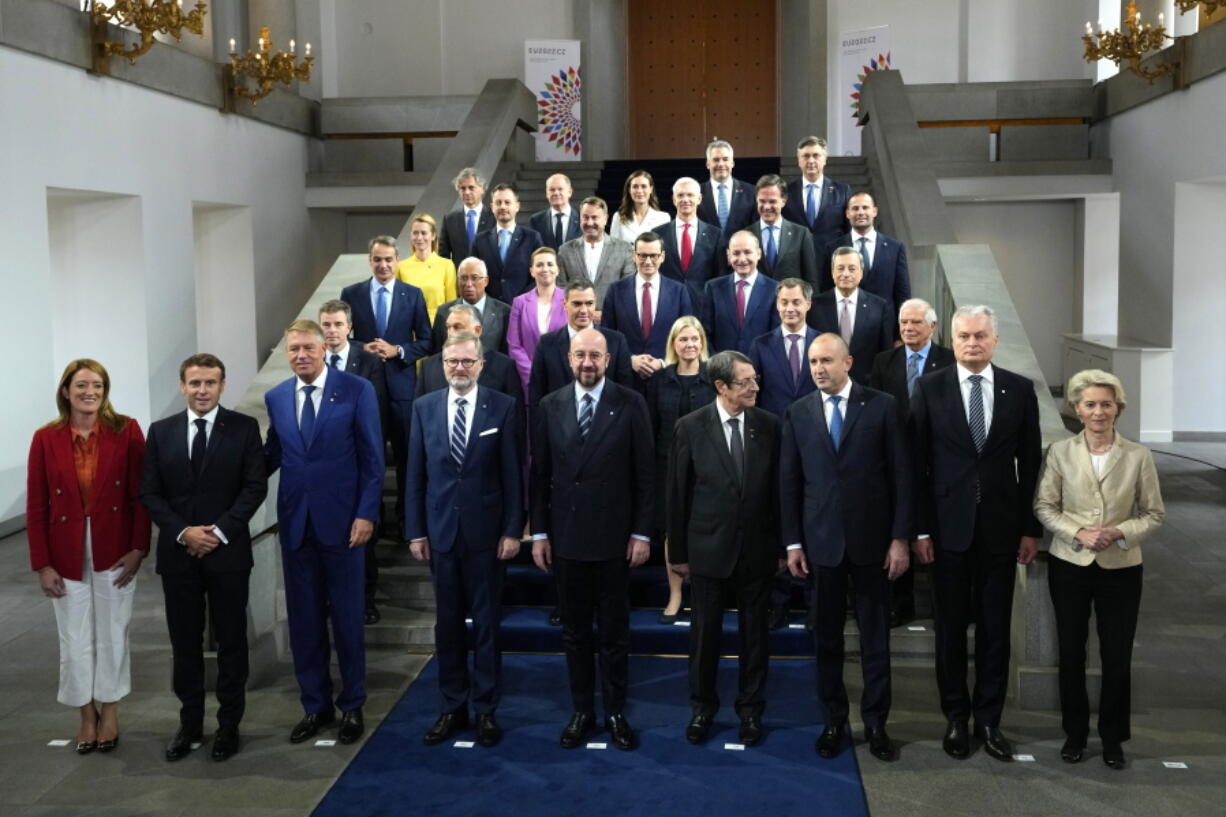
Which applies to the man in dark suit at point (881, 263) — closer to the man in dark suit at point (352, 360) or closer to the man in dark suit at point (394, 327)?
the man in dark suit at point (394, 327)

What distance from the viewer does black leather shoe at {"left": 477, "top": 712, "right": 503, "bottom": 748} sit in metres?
5.42

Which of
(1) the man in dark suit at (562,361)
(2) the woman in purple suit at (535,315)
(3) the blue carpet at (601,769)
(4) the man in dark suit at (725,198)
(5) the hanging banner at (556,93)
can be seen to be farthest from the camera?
(5) the hanging banner at (556,93)

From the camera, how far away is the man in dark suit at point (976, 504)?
16.8ft

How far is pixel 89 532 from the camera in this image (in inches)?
208

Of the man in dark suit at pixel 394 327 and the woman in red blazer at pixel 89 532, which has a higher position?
the man in dark suit at pixel 394 327

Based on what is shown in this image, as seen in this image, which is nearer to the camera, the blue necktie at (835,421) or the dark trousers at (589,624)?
the blue necktie at (835,421)

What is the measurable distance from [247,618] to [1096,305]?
13632 mm

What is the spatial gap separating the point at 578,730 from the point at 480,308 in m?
2.59

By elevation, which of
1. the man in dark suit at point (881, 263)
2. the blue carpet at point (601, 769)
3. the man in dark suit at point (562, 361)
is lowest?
the blue carpet at point (601, 769)

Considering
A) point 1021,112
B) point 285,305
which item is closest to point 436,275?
point 285,305

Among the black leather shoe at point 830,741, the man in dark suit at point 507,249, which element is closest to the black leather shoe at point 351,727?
the black leather shoe at point 830,741

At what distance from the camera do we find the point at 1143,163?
13883mm

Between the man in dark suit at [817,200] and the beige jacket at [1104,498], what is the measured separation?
349cm

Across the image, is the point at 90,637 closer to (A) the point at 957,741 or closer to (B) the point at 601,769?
(B) the point at 601,769
